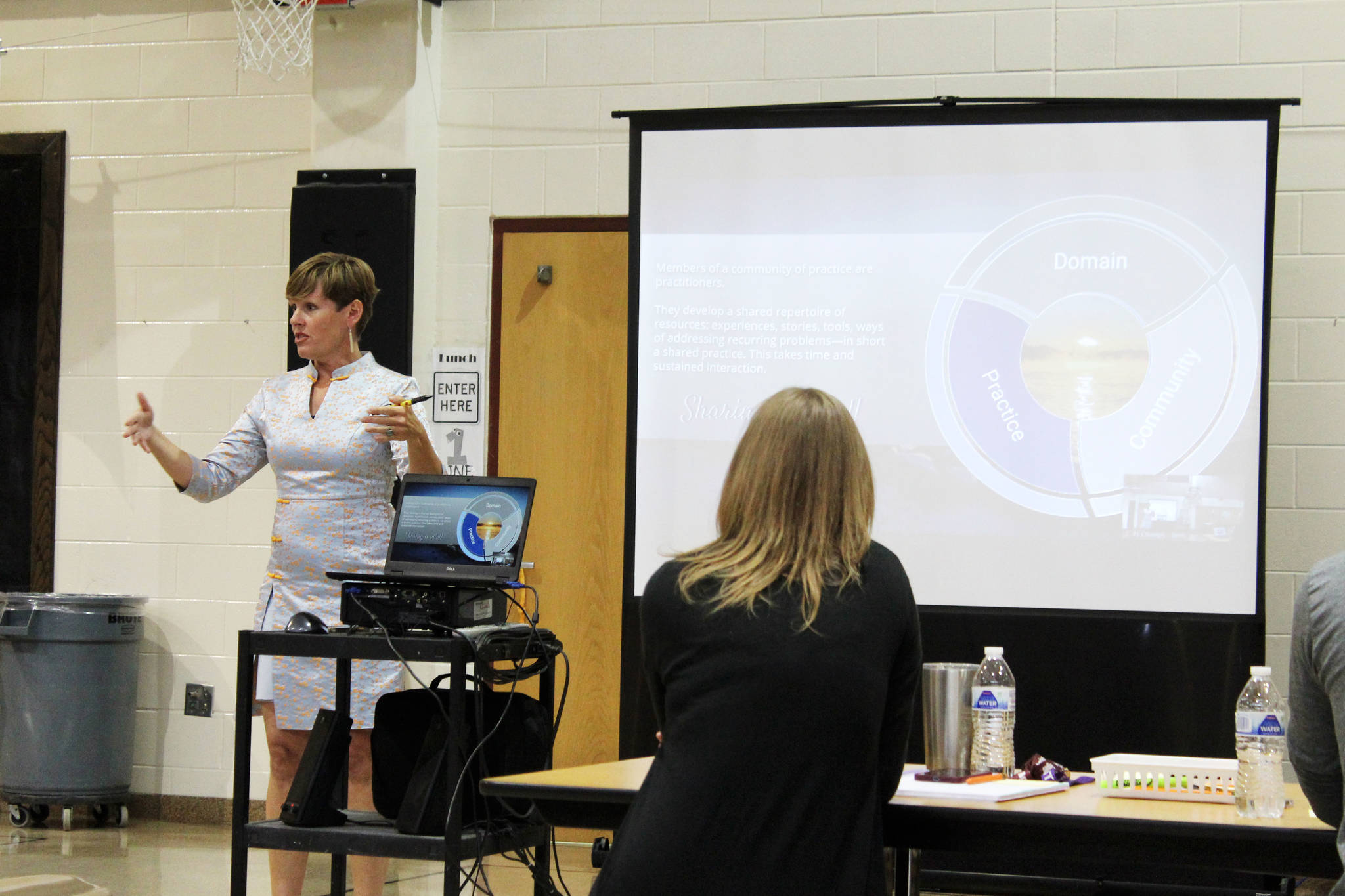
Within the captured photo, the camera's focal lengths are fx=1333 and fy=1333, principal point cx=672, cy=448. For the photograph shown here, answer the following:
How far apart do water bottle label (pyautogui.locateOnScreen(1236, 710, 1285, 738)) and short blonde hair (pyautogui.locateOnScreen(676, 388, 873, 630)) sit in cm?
58

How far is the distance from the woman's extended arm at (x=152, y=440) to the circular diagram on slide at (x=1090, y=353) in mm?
2075

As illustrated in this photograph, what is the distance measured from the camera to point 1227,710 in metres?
3.67

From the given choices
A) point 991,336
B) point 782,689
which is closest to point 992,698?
point 782,689

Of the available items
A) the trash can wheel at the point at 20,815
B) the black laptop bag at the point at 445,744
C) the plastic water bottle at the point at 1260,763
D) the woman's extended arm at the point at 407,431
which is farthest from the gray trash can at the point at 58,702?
the plastic water bottle at the point at 1260,763

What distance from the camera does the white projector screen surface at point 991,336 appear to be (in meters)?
3.75

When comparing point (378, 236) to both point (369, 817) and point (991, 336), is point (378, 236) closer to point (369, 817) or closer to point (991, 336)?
point (991, 336)

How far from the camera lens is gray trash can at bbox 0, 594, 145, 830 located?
14.8ft

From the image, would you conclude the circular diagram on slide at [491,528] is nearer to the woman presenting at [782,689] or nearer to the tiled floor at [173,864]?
the woman presenting at [782,689]

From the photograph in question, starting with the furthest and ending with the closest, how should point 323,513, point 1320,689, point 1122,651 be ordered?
1. point 1122,651
2. point 323,513
3. point 1320,689

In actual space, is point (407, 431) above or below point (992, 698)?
above

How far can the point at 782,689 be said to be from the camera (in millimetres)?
1648

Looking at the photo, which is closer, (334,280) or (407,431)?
(407,431)

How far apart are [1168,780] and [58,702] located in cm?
383

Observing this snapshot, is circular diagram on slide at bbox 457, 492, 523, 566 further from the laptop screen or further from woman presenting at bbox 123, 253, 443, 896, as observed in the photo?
woman presenting at bbox 123, 253, 443, 896
